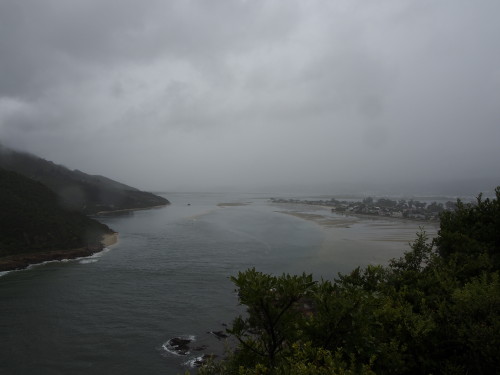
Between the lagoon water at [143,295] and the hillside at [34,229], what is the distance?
12.5 ft

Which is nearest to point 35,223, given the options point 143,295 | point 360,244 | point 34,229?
point 34,229

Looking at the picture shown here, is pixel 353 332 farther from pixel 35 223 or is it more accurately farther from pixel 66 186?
pixel 66 186

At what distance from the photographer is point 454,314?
9688 millimetres

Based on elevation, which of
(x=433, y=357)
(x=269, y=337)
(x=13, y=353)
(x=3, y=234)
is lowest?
(x=13, y=353)

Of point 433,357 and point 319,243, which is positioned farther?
point 319,243

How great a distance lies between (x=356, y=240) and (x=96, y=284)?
43071 millimetres

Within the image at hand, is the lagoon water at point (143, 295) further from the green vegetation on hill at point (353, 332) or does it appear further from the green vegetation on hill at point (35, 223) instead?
the green vegetation on hill at point (353, 332)

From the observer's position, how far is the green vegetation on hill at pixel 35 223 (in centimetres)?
4906

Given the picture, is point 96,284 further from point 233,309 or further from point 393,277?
point 393,277

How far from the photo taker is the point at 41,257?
48094 mm

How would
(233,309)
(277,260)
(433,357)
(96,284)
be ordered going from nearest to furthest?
(433,357) → (233,309) → (96,284) → (277,260)

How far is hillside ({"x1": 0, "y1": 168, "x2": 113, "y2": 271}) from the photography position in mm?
47531

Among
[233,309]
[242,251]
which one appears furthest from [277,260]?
[233,309]

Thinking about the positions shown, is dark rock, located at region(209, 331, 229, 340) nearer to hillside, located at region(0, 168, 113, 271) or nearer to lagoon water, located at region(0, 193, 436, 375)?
lagoon water, located at region(0, 193, 436, 375)
